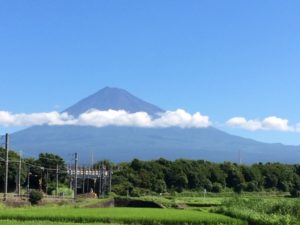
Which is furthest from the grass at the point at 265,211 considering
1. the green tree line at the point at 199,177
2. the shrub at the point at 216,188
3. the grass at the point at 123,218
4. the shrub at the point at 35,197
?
the shrub at the point at 216,188

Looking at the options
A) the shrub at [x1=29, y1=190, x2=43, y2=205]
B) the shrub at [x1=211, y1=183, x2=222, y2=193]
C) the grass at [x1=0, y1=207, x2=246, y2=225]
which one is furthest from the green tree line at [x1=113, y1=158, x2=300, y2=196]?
the grass at [x1=0, y1=207, x2=246, y2=225]

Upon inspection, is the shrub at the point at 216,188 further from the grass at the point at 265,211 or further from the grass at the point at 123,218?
the grass at the point at 123,218

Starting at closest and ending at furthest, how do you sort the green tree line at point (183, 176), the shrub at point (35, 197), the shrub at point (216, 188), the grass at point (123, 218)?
the grass at point (123, 218), the shrub at point (35, 197), the green tree line at point (183, 176), the shrub at point (216, 188)

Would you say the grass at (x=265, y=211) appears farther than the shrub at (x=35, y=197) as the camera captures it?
No

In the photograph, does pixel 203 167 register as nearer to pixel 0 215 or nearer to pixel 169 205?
pixel 169 205

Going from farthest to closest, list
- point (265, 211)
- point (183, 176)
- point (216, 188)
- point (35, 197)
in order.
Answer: point (216, 188) < point (183, 176) < point (35, 197) < point (265, 211)

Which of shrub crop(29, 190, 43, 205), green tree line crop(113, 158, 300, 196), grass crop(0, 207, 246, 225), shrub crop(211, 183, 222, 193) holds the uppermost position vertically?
green tree line crop(113, 158, 300, 196)

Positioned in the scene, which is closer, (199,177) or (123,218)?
(123,218)

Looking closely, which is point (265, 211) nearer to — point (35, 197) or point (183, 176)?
point (35, 197)

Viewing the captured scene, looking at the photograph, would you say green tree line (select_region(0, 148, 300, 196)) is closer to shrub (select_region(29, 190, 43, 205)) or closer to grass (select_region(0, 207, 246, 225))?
shrub (select_region(29, 190, 43, 205))

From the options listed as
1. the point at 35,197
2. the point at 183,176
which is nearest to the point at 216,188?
the point at 183,176

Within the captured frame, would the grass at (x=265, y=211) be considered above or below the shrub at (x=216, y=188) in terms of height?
below

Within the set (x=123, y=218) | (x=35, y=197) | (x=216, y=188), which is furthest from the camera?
(x=216, y=188)

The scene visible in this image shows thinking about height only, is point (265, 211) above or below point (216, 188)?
below
